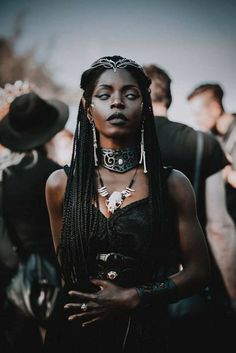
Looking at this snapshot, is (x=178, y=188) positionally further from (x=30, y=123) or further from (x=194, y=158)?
(x=30, y=123)

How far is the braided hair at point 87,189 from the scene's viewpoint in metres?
2.18

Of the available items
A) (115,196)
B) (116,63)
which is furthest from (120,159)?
(116,63)

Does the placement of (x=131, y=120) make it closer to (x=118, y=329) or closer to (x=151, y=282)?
(x=151, y=282)

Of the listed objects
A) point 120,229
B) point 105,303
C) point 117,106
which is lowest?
point 105,303

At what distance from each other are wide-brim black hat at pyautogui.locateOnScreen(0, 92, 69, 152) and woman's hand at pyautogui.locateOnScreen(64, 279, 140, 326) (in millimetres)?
Answer: 2142

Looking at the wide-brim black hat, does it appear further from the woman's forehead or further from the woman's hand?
the woman's hand

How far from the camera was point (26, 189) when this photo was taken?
3.83m

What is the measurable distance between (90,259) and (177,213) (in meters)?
0.43

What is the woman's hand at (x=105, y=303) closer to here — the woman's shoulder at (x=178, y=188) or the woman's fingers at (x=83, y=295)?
the woman's fingers at (x=83, y=295)

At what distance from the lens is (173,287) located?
2.09m

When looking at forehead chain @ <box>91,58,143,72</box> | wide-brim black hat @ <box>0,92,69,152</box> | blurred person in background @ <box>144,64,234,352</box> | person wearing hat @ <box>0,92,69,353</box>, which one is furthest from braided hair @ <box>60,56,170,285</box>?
wide-brim black hat @ <box>0,92,69,152</box>

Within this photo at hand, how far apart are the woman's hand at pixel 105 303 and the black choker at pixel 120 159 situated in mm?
536

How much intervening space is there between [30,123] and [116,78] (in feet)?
6.52

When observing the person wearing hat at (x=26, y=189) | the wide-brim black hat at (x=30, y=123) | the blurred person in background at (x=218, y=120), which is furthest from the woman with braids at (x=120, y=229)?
the blurred person in background at (x=218, y=120)
